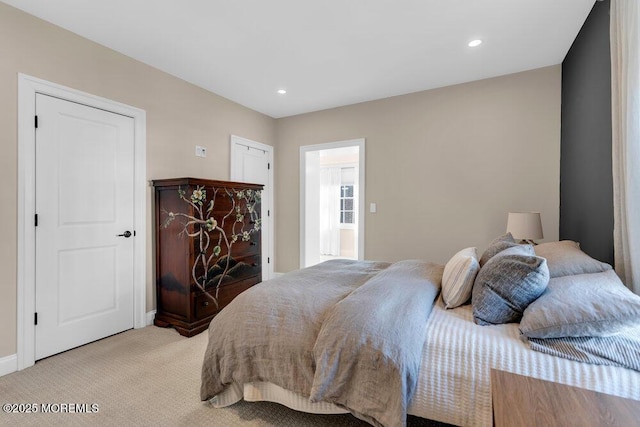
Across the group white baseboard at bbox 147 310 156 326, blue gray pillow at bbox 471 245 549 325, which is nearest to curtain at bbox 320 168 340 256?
white baseboard at bbox 147 310 156 326

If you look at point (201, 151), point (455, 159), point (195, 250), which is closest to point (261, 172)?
point (201, 151)

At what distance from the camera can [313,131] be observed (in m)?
4.47

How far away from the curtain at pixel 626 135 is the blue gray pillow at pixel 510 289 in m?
0.66

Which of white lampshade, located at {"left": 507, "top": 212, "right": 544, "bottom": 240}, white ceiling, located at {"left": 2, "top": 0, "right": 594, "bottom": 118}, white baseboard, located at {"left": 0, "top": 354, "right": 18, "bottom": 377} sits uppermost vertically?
white ceiling, located at {"left": 2, "top": 0, "right": 594, "bottom": 118}

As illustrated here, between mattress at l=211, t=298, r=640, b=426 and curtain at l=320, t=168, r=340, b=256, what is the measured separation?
5.19 m

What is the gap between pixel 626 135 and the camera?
1.60 m

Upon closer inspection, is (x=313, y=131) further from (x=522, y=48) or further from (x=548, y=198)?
(x=548, y=198)

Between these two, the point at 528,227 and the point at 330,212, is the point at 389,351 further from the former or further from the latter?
the point at 330,212

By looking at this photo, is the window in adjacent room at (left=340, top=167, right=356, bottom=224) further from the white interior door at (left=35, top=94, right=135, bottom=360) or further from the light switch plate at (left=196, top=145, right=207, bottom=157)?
the white interior door at (left=35, top=94, right=135, bottom=360)

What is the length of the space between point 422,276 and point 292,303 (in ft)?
2.95

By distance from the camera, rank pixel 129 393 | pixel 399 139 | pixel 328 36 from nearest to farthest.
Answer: pixel 129 393 < pixel 328 36 < pixel 399 139

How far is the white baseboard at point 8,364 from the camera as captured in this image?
209cm

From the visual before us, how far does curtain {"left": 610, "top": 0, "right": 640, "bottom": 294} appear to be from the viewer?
1536 mm

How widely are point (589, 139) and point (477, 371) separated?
7.15ft
